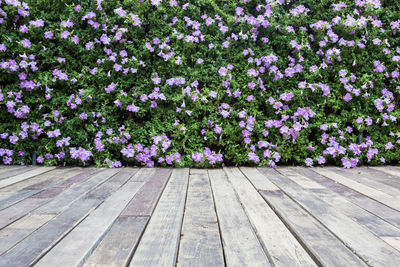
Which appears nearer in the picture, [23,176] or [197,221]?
[197,221]

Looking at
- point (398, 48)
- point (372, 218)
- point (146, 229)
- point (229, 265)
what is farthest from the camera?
point (398, 48)

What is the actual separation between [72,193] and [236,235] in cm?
113

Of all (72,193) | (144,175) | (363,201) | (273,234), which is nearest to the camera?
(273,234)

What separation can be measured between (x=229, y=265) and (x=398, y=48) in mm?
3169

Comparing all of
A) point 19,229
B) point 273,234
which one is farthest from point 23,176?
point 273,234

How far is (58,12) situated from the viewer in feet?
9.68

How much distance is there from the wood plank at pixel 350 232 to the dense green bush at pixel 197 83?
1193mm

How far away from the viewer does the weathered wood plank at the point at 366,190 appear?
5.60 feet

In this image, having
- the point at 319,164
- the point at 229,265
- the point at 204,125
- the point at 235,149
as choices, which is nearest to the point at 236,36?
the point at 204,125

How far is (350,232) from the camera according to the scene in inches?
48.6

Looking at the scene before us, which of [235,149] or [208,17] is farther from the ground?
[208,17]

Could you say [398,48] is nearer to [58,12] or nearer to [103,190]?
[103,190]

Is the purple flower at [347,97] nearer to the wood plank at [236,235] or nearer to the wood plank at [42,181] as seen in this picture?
the wood plank at [236,235]

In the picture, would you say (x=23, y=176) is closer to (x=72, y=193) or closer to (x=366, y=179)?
(x=72, y=193)
